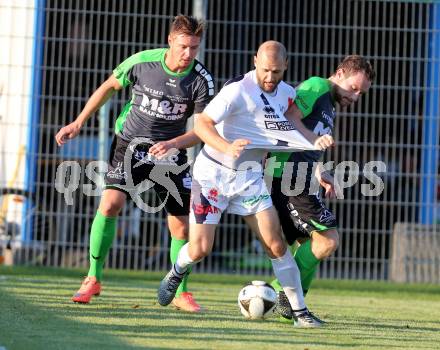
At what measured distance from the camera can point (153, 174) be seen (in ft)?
27.5

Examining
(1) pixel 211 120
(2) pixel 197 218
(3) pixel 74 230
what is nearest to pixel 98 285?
(2) pixel 197 218

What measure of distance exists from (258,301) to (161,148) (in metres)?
1.15

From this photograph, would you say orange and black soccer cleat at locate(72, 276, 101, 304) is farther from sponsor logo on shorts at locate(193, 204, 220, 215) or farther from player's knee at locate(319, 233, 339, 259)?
player's knee at locate(319, 233, 339, 259)

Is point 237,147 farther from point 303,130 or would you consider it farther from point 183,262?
point 183,262

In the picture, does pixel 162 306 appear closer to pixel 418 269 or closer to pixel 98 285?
pixel 98 285

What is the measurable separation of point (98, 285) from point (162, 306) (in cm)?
48

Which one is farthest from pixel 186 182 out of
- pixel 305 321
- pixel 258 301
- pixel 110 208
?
pixel 305 321

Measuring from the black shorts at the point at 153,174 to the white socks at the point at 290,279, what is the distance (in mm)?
1285

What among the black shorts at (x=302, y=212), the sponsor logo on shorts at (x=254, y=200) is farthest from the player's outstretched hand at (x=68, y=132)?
the sponsor logo on shorts at (x=254, y=200)

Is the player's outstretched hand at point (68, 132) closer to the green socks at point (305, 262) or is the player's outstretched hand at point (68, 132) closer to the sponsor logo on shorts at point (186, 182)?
the sponsor logo on shorts at point (186, 182)

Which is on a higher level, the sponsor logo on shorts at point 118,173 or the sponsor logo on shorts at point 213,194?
the sponsor logo on shorts at point 118,173

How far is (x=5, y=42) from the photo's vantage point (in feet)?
42.0

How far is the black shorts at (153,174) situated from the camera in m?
8.32

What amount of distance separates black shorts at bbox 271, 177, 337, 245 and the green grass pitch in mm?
629
